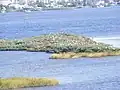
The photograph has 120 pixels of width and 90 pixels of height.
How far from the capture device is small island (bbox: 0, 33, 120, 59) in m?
61.9

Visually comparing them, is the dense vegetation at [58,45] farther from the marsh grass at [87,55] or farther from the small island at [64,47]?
the marsh grass at [87,55]

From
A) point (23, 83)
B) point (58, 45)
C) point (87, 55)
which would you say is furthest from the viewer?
point (58, 45)

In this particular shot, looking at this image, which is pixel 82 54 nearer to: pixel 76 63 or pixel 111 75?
pixel 76 63

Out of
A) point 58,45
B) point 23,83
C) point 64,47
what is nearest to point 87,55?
point 64,47

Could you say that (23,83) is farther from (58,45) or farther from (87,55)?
(58,45)

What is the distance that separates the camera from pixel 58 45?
70.2m

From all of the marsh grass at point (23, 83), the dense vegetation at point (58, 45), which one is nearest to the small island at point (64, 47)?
the dense vegetation at point (58, 45)

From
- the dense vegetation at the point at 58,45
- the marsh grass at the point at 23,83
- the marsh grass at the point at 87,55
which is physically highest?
the marsh grass at the point at 23,83

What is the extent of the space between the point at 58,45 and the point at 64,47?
2.90 metres

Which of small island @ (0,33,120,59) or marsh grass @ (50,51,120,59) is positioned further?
small island @ (0,33,120,59)

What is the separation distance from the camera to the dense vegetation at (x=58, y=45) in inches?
2559

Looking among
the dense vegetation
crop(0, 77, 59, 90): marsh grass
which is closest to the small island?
the dense vegetation

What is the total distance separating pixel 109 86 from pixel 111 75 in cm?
546

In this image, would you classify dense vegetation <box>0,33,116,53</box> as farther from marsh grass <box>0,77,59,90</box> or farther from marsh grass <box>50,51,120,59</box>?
marsh grass <box>0,77,59,90</box>
